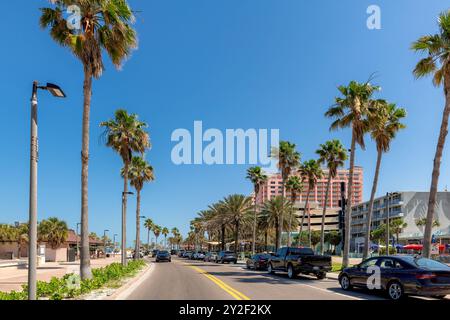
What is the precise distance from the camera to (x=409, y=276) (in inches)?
589

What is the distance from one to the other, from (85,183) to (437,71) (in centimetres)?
1864

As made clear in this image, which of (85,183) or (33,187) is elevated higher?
(85,183)

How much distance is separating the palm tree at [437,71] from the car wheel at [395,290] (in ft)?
24.4

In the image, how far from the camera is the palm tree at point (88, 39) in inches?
707

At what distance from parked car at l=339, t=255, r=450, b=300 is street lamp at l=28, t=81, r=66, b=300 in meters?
11.6

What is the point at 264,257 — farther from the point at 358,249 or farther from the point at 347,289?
the point at 358,249

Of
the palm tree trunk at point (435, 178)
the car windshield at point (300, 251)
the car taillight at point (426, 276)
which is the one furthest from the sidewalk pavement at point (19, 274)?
the palm tree trunk at point (435, 178)

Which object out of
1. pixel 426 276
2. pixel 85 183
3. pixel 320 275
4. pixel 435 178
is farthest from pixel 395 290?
→ pixel 85 183

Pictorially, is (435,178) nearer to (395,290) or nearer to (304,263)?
(304,263)

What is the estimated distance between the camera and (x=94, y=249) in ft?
253

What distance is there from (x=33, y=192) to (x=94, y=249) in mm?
69631

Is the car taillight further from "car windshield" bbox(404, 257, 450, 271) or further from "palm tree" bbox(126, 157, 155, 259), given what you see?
"palm tree" bbox(126, 157, 155, 259)

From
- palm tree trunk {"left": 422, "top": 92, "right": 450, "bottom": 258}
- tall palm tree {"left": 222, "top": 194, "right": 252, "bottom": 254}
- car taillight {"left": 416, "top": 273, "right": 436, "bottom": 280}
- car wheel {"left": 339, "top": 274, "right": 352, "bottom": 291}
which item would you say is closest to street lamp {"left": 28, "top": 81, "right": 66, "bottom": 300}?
car taillight {"left": 416, "top": 273, "right": 436, "bottom": 280}
